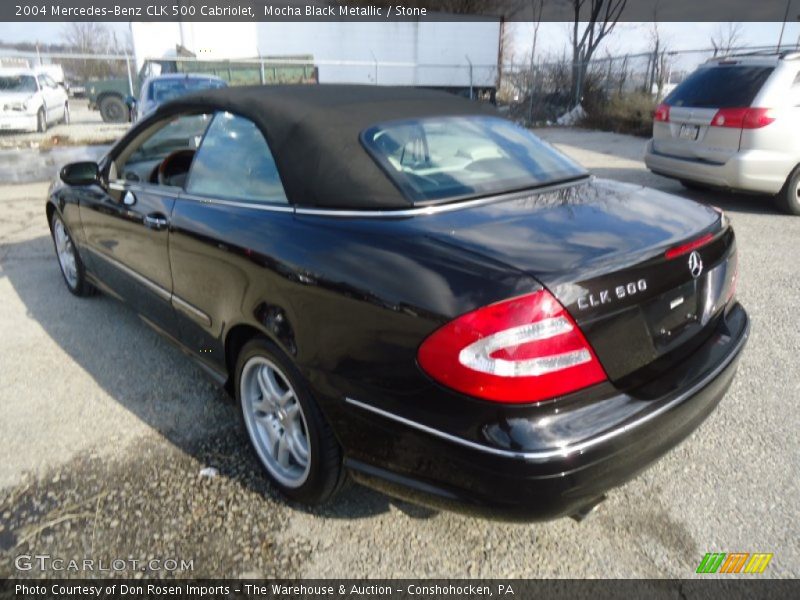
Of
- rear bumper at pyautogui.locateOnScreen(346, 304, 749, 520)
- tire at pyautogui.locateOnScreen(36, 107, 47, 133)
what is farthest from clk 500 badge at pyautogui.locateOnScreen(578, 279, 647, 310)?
tire at pyautogui.locateOnScreen(36, 107, 47, 133)

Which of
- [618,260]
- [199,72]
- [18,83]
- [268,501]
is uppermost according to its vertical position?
[199,72]

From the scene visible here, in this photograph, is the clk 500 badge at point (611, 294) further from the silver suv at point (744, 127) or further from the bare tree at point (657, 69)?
the bare tree at point (657, 69)

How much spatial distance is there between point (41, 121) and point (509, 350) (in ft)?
60.3

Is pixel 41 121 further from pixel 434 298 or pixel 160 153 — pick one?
pixel 434 298

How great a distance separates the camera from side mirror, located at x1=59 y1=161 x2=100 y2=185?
11.4 feet

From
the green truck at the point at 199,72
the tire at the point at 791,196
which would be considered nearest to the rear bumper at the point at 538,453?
the tire at the point at 791,196

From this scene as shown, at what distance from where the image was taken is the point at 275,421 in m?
2.41

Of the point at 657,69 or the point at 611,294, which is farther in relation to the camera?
the point at 657,69

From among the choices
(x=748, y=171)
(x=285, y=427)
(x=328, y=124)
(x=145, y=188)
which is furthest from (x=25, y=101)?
(x=285, y=427)

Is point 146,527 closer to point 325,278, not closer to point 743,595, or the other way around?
point 325,278

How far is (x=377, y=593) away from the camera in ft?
6.39

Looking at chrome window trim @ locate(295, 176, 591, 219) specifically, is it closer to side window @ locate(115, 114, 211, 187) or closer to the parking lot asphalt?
the parking lot asphalt

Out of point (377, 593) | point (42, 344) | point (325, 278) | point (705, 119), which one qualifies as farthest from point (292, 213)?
point (705, 119)

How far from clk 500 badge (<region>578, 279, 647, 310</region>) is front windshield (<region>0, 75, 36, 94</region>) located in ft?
59.7
